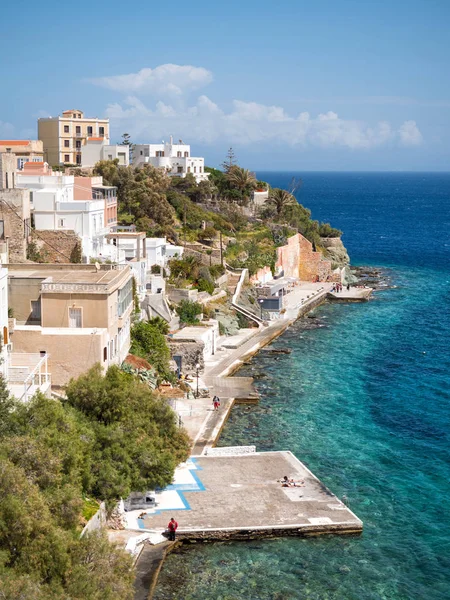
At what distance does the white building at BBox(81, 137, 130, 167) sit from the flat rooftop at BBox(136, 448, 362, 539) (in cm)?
5318

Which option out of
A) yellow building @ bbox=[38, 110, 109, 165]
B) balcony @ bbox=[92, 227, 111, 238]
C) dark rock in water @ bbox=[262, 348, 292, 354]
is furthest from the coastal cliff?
balcony @ bbox=[92, 227, 111, 238]

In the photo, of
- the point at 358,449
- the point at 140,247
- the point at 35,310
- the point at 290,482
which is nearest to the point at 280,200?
the point at 140,247

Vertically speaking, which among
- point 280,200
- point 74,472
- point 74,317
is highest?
point 280,200

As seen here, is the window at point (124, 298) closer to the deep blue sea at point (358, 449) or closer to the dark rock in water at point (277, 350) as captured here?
the deep blue sea at point (358, 449)

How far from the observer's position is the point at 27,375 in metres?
26.4

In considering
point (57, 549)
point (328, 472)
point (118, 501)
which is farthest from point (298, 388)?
point (57, 549)

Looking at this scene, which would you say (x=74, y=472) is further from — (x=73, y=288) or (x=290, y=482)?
(x=73, y=288)

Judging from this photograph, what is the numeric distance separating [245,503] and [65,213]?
24513 mm

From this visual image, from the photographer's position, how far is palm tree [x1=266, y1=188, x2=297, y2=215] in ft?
293

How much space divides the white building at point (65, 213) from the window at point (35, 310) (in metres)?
13.5

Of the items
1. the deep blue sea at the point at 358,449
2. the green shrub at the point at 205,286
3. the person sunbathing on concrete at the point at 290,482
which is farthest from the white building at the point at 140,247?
the person sunbathing on concrete at the point at 290,482

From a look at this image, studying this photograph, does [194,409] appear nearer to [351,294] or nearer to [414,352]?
[414,352]

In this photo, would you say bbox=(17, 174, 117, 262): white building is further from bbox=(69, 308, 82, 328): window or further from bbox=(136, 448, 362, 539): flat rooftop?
bbox=(136, 448, 362, 539): flat rooftop

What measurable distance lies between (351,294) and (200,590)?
53385mm
